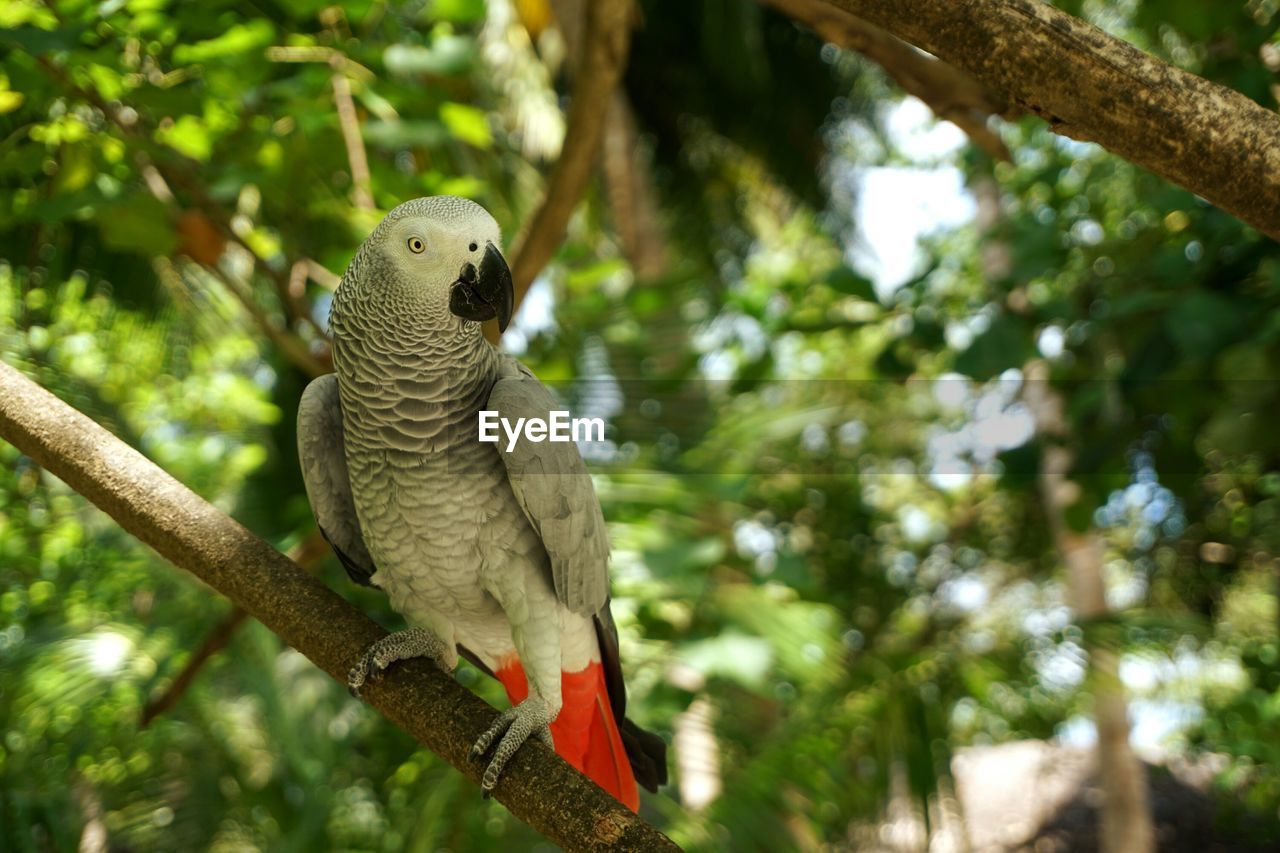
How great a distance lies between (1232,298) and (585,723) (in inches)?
59.5

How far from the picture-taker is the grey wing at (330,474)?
1.20 m

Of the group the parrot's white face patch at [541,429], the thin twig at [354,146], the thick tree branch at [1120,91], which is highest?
the thin twig at [354,146]

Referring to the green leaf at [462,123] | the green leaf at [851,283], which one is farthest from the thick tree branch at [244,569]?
the green leaf at [851,283]

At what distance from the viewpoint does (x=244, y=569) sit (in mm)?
1136

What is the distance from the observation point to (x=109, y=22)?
55.7 inches

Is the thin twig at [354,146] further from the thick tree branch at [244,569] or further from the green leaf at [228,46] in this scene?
the thick tree branch at [244,569]

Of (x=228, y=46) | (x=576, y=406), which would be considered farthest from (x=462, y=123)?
(x=576, y=406)

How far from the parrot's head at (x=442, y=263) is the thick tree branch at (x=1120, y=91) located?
0.52 meters

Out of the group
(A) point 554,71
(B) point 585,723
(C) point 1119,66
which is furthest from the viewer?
(A) point 554,71

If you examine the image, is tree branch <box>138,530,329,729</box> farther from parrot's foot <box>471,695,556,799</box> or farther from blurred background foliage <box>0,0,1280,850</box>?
parrot's foot <box>471,695,556,799</box>

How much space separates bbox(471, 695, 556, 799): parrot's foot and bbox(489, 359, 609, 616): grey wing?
0.14 meters

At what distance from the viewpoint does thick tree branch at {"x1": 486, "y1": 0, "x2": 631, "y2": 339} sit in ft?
5.72

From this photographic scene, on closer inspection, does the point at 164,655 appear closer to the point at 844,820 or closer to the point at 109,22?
the point at 109,22

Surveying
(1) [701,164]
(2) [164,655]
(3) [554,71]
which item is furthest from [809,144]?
(2) [164,655]
